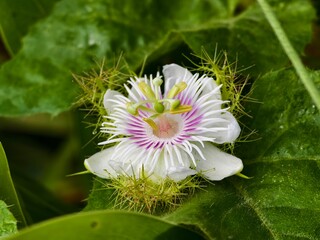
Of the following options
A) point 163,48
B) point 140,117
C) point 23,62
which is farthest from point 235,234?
point 23,62

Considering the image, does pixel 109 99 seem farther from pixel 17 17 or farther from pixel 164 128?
pixel 17 17

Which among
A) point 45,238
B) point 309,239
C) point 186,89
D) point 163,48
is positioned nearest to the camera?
point 45,238

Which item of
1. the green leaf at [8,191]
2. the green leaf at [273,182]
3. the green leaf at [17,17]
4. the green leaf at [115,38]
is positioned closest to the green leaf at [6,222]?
the green leaf at [8,191]

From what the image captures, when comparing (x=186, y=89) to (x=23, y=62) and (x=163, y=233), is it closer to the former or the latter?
(x=163, y=233)

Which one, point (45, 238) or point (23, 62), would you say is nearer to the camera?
point (45, 238)

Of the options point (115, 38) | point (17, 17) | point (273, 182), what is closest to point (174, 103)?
point (273, 182)

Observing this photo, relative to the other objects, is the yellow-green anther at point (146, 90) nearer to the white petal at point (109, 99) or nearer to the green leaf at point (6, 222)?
the white petal at point (109, 99)
